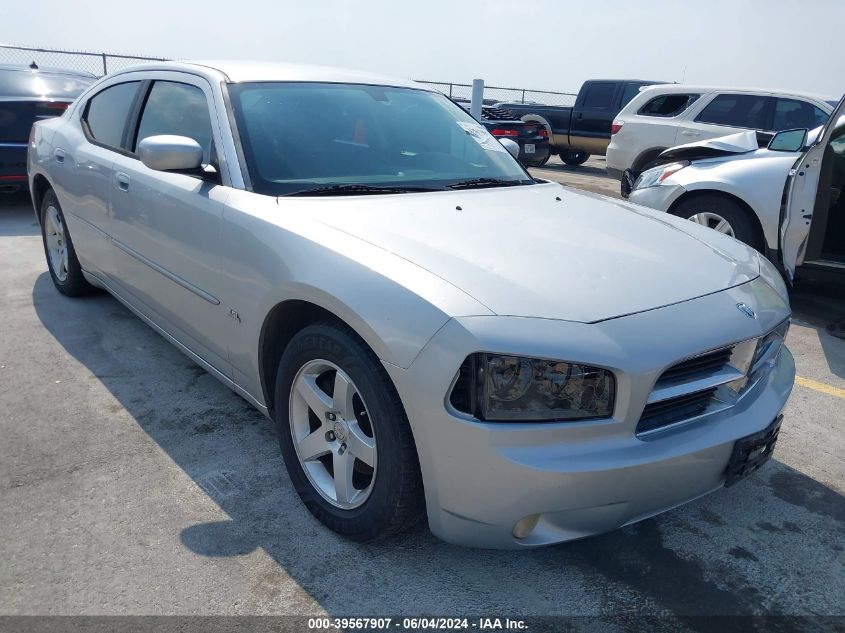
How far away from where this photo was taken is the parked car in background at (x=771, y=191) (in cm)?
479

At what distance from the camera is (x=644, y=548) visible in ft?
8.30

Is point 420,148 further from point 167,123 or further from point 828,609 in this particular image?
point 828,609

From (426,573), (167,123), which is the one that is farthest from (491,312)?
(167,123)

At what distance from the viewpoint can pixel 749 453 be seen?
7.59 feet

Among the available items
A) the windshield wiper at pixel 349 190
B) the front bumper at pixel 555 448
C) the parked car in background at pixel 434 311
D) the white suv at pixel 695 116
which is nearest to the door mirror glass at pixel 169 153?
the parked car in background at pixel 434 311

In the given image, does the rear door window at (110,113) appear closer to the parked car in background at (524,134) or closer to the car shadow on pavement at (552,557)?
the car shadow on pavement at (552,557)

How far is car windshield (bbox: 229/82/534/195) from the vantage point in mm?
2938

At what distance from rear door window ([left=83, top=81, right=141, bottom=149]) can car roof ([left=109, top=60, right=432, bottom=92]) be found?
0.80 ft

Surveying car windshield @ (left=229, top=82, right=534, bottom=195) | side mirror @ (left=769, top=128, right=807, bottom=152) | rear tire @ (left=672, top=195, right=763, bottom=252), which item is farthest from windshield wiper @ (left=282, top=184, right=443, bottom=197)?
side mirror @ (left=769, top=128, right=807, bottom=152)

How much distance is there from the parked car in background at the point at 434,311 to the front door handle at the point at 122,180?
0.02 m

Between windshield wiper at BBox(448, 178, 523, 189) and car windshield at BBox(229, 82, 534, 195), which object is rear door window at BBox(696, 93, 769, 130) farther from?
windshield wiper at BBox(448, 178, 523, 189)

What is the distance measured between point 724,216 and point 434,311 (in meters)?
4.43

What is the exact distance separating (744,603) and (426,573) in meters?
1.03

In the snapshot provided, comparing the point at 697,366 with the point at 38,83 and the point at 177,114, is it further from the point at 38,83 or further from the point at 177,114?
the point at 38,83
